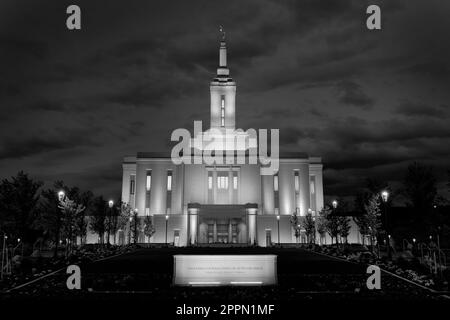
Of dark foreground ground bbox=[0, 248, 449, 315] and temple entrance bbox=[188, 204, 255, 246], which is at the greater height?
temple entrance bbox=[188, 204, 255, 246]

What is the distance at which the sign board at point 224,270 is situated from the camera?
1474cm

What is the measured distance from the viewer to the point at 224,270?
14773mm

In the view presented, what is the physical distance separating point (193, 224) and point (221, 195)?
815cm

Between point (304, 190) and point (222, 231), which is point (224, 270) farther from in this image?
point (304, 190)

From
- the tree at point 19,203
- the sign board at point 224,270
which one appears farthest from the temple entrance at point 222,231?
the sign board at point 224,270

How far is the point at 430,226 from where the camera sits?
151 feet

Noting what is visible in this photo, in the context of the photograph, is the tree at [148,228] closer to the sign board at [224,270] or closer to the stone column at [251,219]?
the stone column at [251,219]

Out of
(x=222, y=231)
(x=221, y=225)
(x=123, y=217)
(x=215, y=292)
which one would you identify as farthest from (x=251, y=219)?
(x=215, y=292)

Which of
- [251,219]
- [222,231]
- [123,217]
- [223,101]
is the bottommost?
[222,231]

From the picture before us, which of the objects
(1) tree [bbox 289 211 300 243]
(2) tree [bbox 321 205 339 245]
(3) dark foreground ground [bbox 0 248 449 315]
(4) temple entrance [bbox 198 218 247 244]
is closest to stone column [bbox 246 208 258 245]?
(4) temple entrance [bbox 198 218 247 244]

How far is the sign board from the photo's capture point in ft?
48.4

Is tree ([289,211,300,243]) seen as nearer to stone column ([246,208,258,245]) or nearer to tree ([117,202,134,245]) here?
stone column ([246,208,258,245])
